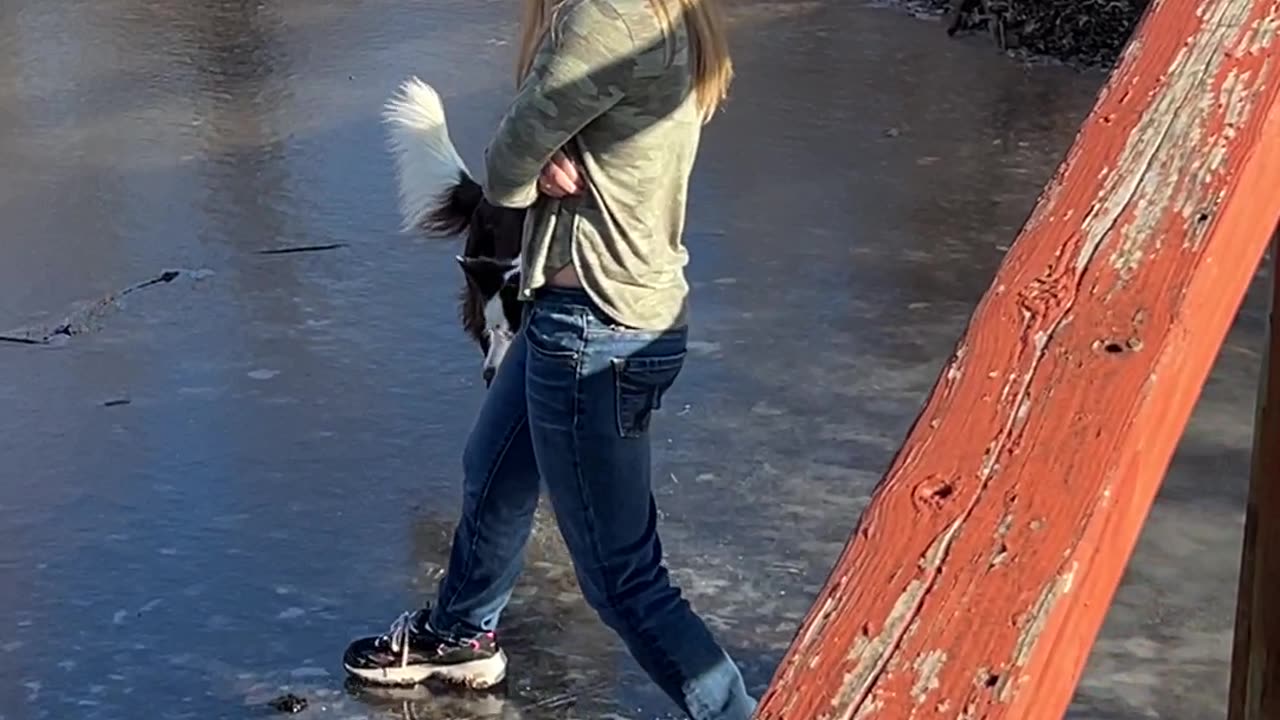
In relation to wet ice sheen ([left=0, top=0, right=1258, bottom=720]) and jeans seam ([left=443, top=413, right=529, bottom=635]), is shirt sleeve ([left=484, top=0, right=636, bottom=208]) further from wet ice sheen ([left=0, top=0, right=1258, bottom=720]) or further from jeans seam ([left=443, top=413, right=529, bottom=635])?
wet ice sheen ([left=0, top=0, right=1258, bottom=720])

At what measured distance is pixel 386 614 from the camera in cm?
398

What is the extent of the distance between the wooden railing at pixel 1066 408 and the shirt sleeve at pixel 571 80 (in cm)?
102

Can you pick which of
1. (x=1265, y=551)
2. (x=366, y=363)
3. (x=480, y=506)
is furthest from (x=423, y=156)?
(x=1265, y=551)

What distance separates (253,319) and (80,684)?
197 centimetres

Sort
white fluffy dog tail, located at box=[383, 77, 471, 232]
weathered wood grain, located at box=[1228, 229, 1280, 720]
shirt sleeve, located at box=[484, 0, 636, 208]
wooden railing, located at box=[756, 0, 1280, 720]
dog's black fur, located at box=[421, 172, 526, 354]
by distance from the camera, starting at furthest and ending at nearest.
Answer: white fluffy dog tail, located at box=[383, 77, 471, 232]
dog's black fur, located at box=[421, 172, 526, 354]
shirt sleeve, located at box=[484, 0, 636, 208]
weathered wood grain, located at box=[1228, 229, 1280, 720]
wooden railing, located at box=[756, 0, 1280, 720]

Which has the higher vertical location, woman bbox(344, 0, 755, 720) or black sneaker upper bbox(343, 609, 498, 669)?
woman bbox(344, 0, 755, 720)

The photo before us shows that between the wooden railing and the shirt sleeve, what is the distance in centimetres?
102

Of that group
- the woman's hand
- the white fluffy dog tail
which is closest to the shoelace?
the woman's hand

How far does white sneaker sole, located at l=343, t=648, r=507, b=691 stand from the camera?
3678mm

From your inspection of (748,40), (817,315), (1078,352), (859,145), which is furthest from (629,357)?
(748,40)

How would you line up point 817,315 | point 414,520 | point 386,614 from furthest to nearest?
point 817,315
point 414,520
point 386,614

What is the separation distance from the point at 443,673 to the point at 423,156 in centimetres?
153

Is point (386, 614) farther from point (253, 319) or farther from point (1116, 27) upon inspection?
point (1116, 27)

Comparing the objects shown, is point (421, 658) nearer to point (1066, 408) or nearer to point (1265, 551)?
point (1265, 551)
